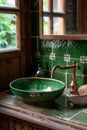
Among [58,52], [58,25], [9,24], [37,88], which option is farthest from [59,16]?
[37,88]

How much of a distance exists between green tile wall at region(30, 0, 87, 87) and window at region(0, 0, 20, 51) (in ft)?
0.48

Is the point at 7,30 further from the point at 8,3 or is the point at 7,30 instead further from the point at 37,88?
the point at 37,88

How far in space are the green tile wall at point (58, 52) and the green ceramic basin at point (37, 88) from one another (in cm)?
16

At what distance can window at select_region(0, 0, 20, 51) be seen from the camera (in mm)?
1798

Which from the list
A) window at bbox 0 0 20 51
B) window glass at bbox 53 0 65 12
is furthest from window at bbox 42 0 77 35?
window at bbox 0 0 20 51

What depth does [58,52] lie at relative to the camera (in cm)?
187

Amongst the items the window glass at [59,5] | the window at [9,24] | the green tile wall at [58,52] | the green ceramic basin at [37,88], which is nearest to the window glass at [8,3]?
the window at [9,24]

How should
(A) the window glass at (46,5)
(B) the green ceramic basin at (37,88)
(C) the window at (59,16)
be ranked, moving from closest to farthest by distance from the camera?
(B) the green ceramic basin at (37,88) → (C) the window at (59,16) → (A) the window glass at (46,5)

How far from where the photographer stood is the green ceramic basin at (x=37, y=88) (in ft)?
4.78

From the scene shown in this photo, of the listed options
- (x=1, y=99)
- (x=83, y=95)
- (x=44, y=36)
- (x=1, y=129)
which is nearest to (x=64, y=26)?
(x=44, y=36)

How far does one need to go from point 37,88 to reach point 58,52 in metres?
0.33

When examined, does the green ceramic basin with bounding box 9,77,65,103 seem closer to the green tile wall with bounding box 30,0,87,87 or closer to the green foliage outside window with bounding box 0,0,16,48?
the green tile wall with bounding box 30,0,87,87

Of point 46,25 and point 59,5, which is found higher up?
point 59,5

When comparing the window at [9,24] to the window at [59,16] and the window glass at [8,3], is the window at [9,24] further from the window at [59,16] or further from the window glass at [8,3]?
the window at [59,16]
